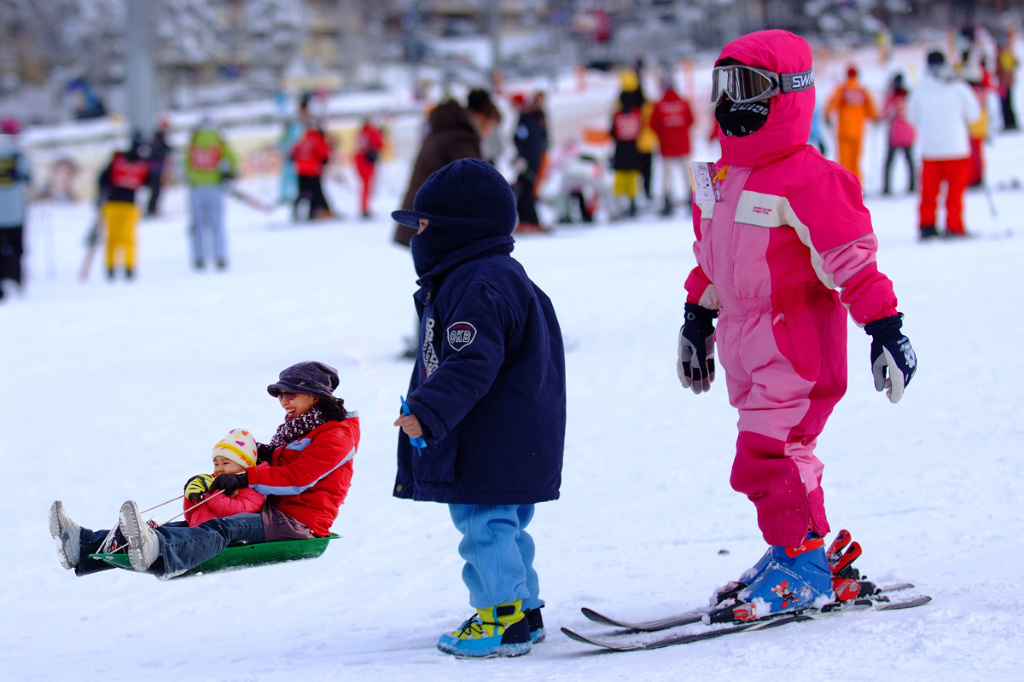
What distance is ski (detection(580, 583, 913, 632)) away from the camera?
340cm

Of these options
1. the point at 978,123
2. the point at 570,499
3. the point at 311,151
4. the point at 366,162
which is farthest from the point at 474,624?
the point at 366,162

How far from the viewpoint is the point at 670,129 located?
15.4 m

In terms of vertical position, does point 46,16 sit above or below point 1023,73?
above

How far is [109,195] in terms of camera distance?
13.0 metres

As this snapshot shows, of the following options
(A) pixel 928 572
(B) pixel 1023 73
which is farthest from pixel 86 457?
(B) pixel 1023 73

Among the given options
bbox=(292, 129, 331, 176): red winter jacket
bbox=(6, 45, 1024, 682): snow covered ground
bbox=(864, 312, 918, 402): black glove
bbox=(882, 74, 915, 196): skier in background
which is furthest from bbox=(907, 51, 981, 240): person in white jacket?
bbox=(292, 129, 331, 176): red winter jacket

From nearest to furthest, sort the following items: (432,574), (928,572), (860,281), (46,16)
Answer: (860,281)
(928,572)
(432,574)
(46,16)

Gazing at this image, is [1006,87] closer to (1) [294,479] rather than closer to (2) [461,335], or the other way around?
(2) [461,335]

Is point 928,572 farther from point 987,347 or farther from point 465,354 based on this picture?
point 987,347

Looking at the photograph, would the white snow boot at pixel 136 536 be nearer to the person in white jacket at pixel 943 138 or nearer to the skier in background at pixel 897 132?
the person in white jacket at pixel 943 138

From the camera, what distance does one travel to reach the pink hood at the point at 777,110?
323 centimetres

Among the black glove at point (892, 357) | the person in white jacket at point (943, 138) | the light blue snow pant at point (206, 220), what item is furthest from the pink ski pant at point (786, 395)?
the light blue snow pant at point (206, 220)

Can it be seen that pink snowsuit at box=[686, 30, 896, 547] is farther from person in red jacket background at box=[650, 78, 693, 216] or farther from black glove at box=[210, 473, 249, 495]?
person in red jacket background at box=[650, 78, 693, 216]

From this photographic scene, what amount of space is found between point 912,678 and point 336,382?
5.40 feet
